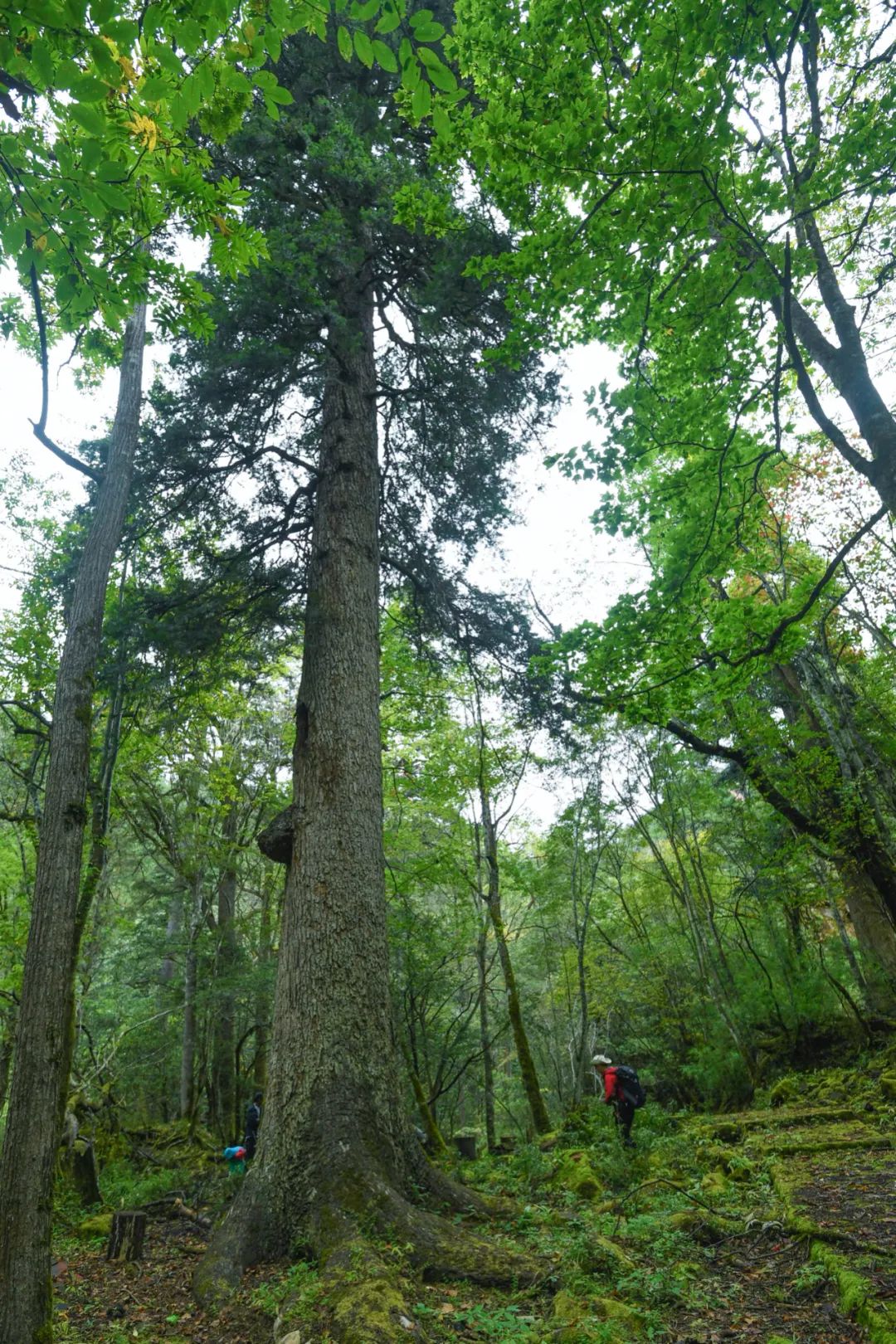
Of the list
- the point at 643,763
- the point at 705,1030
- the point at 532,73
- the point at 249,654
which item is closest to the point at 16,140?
the point at 532,73

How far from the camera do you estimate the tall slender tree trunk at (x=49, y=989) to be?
10.5ft

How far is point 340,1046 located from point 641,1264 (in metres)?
2.19

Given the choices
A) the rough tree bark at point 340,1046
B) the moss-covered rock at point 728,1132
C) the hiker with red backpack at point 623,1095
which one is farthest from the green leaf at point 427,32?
the hiker with red backpack at point 623,1095

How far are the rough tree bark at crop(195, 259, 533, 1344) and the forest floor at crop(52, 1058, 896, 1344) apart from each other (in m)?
0.21

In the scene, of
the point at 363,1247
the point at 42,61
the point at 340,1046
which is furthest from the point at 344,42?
the point at 363,1247

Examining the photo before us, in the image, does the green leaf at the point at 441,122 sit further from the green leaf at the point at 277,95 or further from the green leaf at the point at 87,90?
the green leaf at the point at 87,90

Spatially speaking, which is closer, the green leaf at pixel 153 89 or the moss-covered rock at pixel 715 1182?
the green leaf at pixel 153 89

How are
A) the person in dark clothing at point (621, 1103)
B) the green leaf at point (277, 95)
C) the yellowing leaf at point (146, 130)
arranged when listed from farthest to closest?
the person in dark clothing at point (621, 1103) → the yellowing leaf at point (146, 130) → the green leaf at point (277, 95)

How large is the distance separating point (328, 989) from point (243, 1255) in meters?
1.44

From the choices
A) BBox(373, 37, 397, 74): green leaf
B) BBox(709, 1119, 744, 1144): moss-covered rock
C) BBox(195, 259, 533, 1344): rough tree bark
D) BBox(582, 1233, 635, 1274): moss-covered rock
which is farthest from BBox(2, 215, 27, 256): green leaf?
BBox(709, 1119, 744, 1144): moss-covered rock

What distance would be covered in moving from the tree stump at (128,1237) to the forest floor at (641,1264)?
10cm

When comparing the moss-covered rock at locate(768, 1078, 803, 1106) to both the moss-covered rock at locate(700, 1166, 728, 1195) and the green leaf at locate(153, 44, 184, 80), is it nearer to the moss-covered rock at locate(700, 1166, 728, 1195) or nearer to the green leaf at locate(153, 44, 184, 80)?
the moss-covered rock at locate(700, 1166, 728, 1195)

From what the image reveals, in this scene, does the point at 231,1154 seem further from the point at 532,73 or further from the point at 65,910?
the point at 532,73

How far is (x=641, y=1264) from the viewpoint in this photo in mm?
3990
